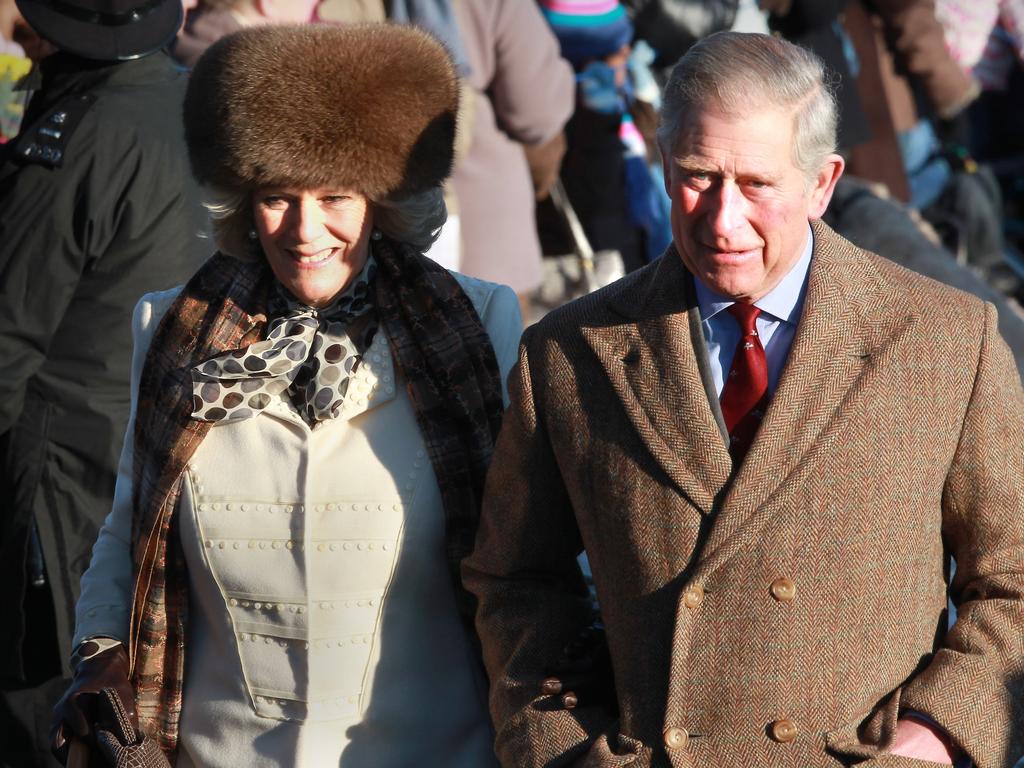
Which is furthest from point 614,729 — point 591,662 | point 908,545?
point 908,545

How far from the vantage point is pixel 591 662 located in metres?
2.44

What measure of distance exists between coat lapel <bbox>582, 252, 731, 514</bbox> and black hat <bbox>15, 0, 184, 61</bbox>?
1.78 meters

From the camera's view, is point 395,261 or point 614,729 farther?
point 395,261

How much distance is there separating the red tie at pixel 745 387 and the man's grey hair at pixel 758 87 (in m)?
0.27

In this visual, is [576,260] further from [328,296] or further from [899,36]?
[328,296]

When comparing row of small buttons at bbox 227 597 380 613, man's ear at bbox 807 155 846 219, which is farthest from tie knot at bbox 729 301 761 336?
row of small buttons at bbox 227 597 380 613

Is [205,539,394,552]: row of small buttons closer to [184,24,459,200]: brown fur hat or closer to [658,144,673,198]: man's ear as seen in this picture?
[184,24,459,200]: brown fur hat

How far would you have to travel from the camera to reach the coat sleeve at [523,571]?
2.43 metres

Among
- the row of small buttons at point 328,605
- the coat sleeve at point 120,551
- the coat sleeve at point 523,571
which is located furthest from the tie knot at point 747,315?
the coat sleeve at point 120,551

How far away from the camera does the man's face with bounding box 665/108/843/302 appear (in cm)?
220

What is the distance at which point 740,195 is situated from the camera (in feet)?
7.30

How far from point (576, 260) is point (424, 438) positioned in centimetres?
305

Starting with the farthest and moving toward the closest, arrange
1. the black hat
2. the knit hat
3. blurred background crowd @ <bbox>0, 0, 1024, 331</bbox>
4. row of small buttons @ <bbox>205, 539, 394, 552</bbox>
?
the knit hat → blurred background crowd @ <bbox>0, 0, 1024, 331</bbox> → the black hat → row of small buttons @ <bbox>205, 539, 394, 552</bbox>

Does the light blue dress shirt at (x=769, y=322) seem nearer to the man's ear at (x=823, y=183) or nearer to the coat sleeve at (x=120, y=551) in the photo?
the man's ear at (x=823, y=183)
